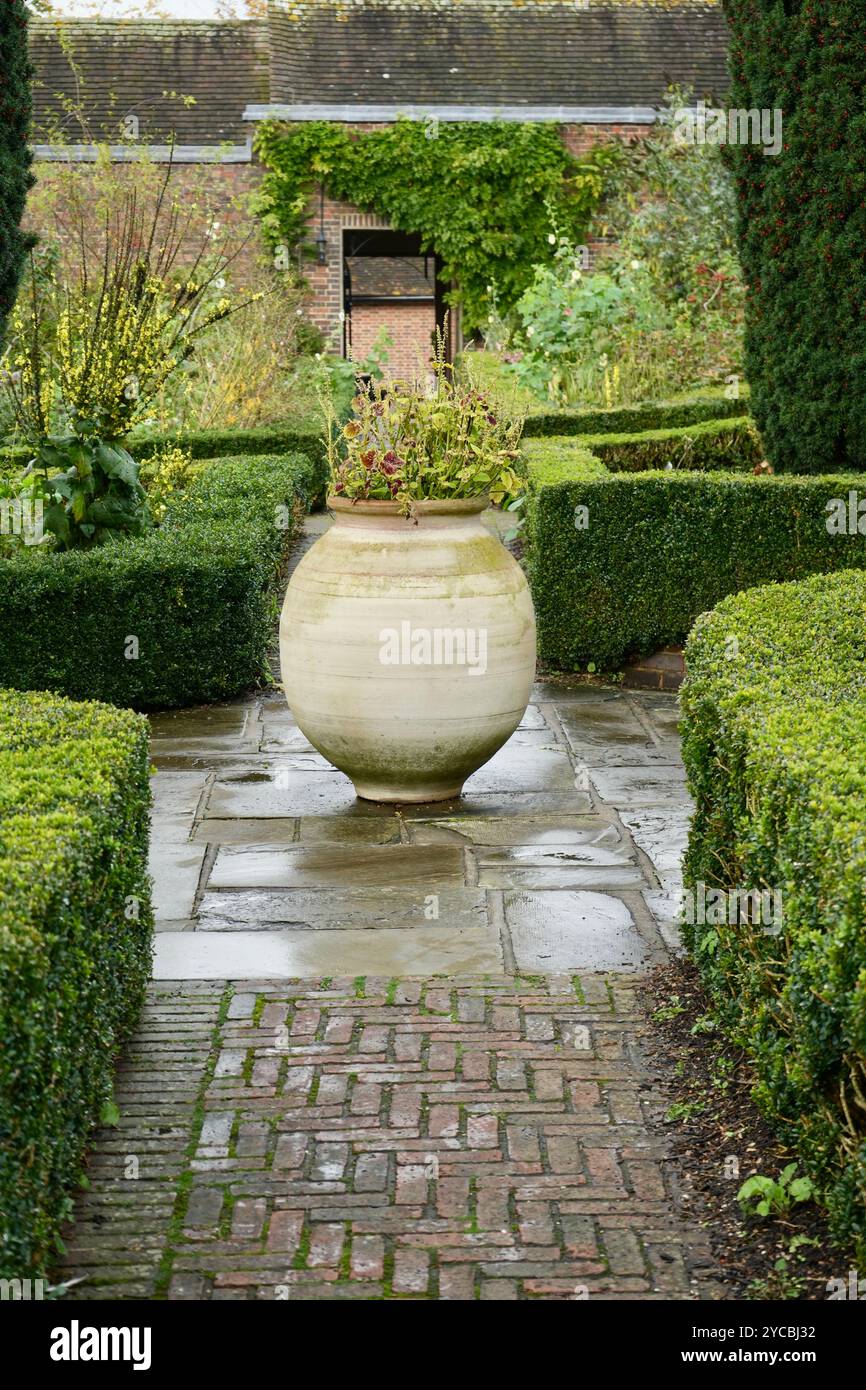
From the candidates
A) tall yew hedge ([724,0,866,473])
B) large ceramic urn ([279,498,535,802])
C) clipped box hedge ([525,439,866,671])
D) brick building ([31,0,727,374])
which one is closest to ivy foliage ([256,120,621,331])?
brick building ([31,0,727,374])

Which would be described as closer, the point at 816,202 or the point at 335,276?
the point at 816,202

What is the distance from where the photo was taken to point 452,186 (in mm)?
22766

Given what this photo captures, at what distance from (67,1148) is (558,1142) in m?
1.20

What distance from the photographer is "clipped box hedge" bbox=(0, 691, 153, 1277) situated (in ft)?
10.0

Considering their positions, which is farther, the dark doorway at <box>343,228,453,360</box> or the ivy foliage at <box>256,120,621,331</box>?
the dark doorway at <box>343,228,453,360</box>

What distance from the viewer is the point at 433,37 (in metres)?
25.5

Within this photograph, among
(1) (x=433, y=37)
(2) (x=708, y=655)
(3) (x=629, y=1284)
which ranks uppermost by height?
(1) (x=433, y=37)

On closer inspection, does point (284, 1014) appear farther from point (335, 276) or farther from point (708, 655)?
point (335, 276)

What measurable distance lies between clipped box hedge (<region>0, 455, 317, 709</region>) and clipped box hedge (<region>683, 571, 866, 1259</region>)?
3.58 meters

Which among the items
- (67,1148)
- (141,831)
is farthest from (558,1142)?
(141,831)

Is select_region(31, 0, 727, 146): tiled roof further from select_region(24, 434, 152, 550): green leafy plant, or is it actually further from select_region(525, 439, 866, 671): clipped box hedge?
select_region(525, 439, 866, 671): clipped box hedge

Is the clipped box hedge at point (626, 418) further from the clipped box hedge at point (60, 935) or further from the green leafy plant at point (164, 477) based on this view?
the clipped box hedge at point (60, 935)

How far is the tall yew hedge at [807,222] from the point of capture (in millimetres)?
8820

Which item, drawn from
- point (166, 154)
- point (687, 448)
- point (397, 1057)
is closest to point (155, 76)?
point (166, 154)
